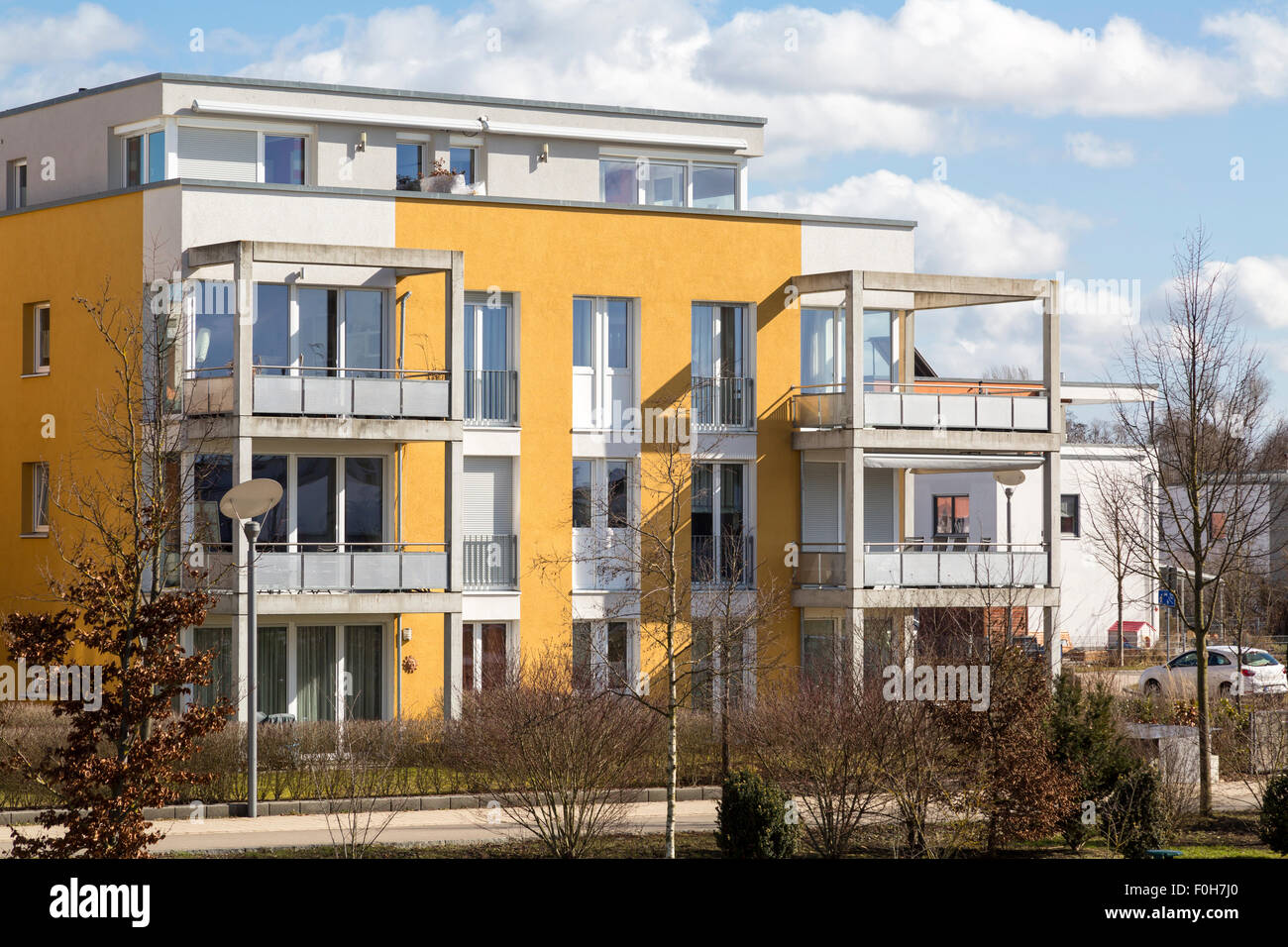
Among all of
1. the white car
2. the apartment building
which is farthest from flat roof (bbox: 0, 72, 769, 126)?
the white car

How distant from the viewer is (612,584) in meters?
29.9

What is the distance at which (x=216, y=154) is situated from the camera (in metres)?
29.5

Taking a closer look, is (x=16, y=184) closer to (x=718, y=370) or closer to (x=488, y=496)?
(x=488, y=496)

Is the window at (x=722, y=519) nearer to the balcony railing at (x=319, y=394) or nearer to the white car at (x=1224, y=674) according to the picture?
the balcony railing at (x=319, y=394)

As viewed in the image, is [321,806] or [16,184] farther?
[16,184]

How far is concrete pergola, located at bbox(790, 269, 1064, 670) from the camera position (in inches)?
1165

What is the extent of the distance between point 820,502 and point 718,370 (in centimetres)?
339

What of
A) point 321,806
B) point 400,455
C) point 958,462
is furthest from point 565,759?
point 958,462

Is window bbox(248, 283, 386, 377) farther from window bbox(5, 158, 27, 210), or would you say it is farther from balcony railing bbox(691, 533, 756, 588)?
window bbox(5, 158, 27, 210)

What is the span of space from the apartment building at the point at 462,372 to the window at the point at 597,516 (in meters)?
0.06

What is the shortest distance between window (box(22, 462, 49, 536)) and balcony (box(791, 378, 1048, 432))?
14.3 meters

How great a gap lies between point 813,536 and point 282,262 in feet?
38.3
